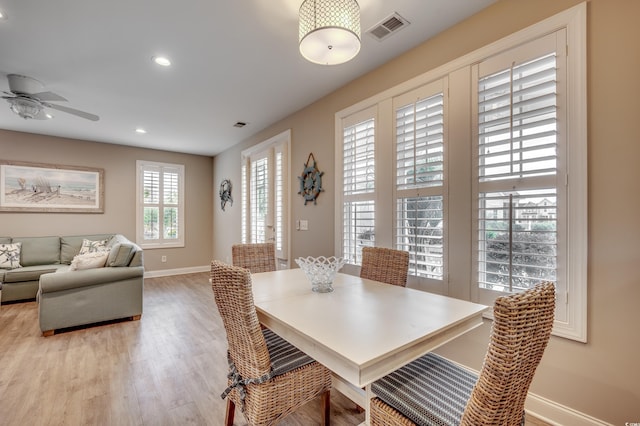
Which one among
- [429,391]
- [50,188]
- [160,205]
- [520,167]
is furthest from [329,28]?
[50,188]

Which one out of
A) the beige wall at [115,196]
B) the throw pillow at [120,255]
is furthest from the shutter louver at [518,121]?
the beige wall at [115,196]

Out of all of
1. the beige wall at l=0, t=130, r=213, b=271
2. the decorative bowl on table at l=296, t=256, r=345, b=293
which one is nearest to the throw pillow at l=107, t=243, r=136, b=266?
the beige wall at l=0, t=130, r=213, b=271

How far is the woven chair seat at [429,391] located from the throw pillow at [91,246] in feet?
16.5

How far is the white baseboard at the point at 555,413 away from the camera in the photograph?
5.00ft

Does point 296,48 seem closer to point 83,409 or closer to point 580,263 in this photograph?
point 580,263

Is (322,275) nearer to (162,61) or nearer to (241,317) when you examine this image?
(241,317)

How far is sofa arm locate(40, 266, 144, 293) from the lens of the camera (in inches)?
114

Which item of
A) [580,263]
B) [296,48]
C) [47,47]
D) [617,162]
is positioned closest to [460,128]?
[617,162]

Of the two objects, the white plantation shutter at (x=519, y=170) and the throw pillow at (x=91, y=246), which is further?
the throw pillow at (x=91, y=246)

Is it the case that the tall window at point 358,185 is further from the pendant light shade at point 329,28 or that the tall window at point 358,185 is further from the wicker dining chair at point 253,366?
the wicker dining chair at point 253,366

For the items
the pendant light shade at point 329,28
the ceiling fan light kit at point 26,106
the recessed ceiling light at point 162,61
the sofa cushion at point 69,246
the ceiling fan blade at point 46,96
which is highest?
the recessed ceiling light at point 162,61

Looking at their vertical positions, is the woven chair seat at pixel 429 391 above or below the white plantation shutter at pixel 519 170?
below

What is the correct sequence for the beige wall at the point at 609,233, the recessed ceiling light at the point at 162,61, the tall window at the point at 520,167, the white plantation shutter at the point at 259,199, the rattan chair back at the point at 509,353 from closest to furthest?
the rattan chair back at the point at 509,353 < the beige wall at the point at 609,233 < the tall window at the point at 520,167 < the recessed ceiling light at the point at 162,61 < the white plantation shutter at the point at 259,199

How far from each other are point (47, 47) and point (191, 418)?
10.1ft
